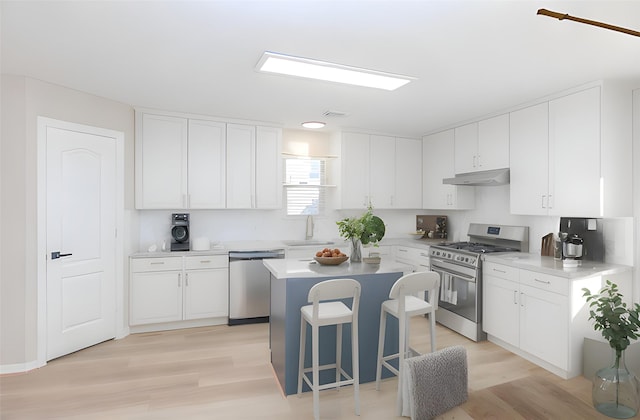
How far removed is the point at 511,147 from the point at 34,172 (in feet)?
15.4

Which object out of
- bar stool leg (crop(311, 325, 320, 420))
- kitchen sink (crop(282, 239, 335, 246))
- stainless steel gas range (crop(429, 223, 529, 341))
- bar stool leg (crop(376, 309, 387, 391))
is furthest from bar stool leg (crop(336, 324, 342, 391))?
kitchen sink (crop(282, 239, 335, 246))

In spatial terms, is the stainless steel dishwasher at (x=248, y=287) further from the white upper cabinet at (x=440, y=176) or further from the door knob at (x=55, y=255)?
the white upper cabinet at (x=440, y=176)

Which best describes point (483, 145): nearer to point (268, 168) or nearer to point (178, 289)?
point (268, 168)

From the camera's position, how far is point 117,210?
13.3 feet

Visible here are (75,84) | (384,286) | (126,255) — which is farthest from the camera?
(126,255)

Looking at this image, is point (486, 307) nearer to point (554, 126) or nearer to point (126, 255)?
point (554, 126)

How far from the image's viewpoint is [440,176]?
211 inches

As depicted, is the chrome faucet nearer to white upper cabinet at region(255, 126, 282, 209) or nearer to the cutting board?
white upper cabinet at region(255, 126, 282, 209)

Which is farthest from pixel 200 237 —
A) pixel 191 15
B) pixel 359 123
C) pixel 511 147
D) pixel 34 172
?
pixel 511 147

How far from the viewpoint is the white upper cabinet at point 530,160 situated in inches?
147

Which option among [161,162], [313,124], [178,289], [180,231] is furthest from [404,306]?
[161,162]

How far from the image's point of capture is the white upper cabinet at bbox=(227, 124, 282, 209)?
479cm

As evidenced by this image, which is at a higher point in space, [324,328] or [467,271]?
[467,271]

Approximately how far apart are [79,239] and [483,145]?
451 centimetres
